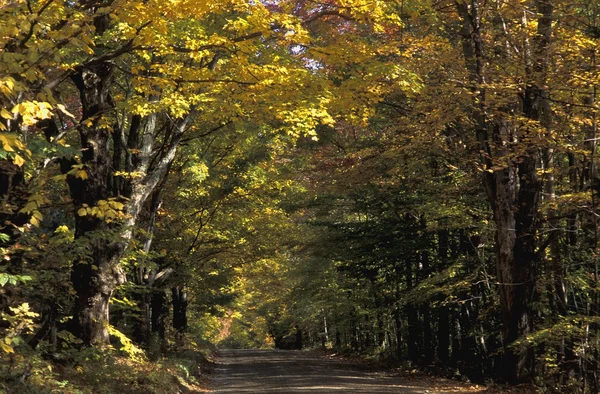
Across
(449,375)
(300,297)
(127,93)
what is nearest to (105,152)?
(127,93)

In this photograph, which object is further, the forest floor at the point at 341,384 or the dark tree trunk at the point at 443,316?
the dark tree trunk at the point at 443,316

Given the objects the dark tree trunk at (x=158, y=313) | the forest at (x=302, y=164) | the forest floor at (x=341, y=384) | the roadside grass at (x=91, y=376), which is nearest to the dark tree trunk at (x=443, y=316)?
the forest at (x=302, y=164)

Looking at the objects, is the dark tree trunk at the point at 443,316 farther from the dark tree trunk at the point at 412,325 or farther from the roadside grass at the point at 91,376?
the roadside grass at the point at 91,376

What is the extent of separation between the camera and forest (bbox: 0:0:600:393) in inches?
311

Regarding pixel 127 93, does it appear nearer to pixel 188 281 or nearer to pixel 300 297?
pixel 188 281

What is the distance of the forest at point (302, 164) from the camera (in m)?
7.90

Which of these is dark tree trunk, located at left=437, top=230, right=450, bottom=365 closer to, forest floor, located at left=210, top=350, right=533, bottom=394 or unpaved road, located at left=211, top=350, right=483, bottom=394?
forest floor, located at left=210, top=350, right=533, bottom=394


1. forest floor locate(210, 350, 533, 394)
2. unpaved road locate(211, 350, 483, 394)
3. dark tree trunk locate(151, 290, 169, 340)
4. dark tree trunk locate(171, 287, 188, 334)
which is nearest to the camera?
forest floor locate(210, 350, 533, 394)

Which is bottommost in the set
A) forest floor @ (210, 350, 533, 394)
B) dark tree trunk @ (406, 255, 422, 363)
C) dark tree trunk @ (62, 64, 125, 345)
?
forest floor @ (210, 350, 533, 394)

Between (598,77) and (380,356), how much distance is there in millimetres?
18871

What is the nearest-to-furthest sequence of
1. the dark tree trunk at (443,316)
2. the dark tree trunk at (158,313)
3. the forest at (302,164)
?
the forest at (302,164) < the dark tree trunk at (443,316) < the dark tree trunk at (158,313)

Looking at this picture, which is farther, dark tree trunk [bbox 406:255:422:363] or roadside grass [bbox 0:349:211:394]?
dark tree trunk [bbox 406:255:422:363]

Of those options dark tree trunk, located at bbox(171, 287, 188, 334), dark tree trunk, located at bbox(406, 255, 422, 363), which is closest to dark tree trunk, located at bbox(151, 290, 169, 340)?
dark tree trunk, located at bbox(171, 287, 188, 334)

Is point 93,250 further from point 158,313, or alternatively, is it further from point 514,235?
point 158,313
